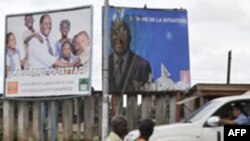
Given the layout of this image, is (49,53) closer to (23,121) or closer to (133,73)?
(23,121)

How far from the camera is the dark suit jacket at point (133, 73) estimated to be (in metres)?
18.5

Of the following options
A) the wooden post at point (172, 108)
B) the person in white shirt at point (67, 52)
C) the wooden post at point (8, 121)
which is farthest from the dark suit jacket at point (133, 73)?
the wooden post at point (8, 121)

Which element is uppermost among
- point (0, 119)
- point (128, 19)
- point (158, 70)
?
point (128, 19)

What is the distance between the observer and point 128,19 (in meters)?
18.6

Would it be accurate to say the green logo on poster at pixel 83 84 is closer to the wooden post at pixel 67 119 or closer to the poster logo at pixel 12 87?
the wooden post at pixel 67 119

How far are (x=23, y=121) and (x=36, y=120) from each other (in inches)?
15.5

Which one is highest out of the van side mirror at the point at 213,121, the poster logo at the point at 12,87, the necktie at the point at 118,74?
the necktie at the point at 118,74

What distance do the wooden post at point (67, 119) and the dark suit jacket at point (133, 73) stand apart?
1392 mm

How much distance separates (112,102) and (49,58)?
2084mm

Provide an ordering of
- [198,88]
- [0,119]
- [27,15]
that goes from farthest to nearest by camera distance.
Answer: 1. [0,119]
2. [27,15]
3. [198,88]

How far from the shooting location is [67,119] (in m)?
19.0

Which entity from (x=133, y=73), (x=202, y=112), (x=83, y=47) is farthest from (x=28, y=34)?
(x=202, y=112)

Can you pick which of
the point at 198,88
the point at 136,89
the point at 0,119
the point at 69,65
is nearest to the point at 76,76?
the point at 69,65

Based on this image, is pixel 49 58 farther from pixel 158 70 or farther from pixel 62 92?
pixel 158 70
